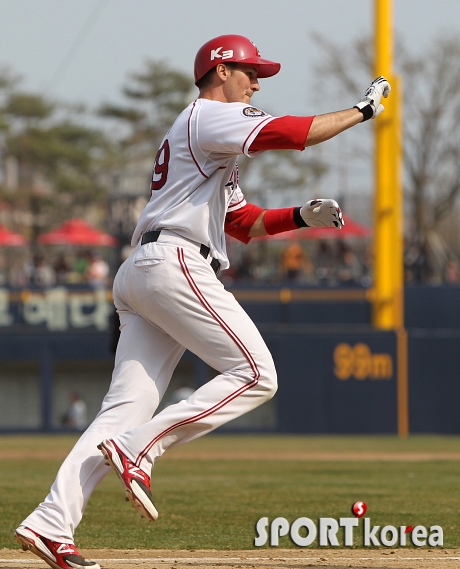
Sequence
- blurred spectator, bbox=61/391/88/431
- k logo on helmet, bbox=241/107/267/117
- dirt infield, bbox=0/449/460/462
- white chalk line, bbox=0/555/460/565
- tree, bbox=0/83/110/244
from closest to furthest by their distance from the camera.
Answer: k logo on helmet, bbox=241/107/267/117, white chalk line, bbox=0/555/460/565, dirt infield, bbox=0/449/460/462, blurred spectator, bbox=61/391/88/431, tree, bbox=0/83/110/244

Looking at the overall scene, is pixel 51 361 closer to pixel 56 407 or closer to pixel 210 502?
pixel 56 407

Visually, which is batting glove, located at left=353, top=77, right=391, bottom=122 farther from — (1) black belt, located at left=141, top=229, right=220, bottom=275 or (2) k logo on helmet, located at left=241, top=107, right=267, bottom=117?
(1) black belt, located at left=141, top=229, right=220, bottom=275

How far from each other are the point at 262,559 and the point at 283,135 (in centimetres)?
196

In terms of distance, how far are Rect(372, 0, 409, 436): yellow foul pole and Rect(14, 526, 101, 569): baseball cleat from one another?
577 inches

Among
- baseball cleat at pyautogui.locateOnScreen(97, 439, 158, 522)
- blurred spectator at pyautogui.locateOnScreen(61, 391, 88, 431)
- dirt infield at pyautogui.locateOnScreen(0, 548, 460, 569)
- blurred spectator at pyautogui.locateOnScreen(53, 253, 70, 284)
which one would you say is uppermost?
blurred spectator at pyautogui.locateOnScreen(53, 253, 70, 284)

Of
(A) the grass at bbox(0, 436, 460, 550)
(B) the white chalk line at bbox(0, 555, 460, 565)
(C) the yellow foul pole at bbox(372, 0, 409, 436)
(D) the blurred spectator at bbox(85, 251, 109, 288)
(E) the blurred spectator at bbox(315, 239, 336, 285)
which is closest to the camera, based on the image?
(B) the white chalk line at bbox(0, 555, 460, 565)

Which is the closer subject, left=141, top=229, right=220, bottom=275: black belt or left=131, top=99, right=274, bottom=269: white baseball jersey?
left=131, top=99, right=274, bottom=269: white baseball jersey

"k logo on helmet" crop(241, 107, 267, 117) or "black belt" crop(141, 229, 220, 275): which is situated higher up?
"k logo on helmet" crop(241, 107, 267, 117)

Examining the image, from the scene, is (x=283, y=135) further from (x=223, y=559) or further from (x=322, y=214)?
(x=223, y=559)

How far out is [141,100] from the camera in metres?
45.3

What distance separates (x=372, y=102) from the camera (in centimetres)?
432

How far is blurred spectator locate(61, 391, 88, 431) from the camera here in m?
18.7

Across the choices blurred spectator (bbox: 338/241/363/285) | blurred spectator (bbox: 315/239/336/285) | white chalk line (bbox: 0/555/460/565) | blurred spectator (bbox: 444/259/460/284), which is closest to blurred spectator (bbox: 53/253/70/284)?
blurred spectator (bbox: 315/239/336/285)

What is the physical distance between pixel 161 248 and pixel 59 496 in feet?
3.53
